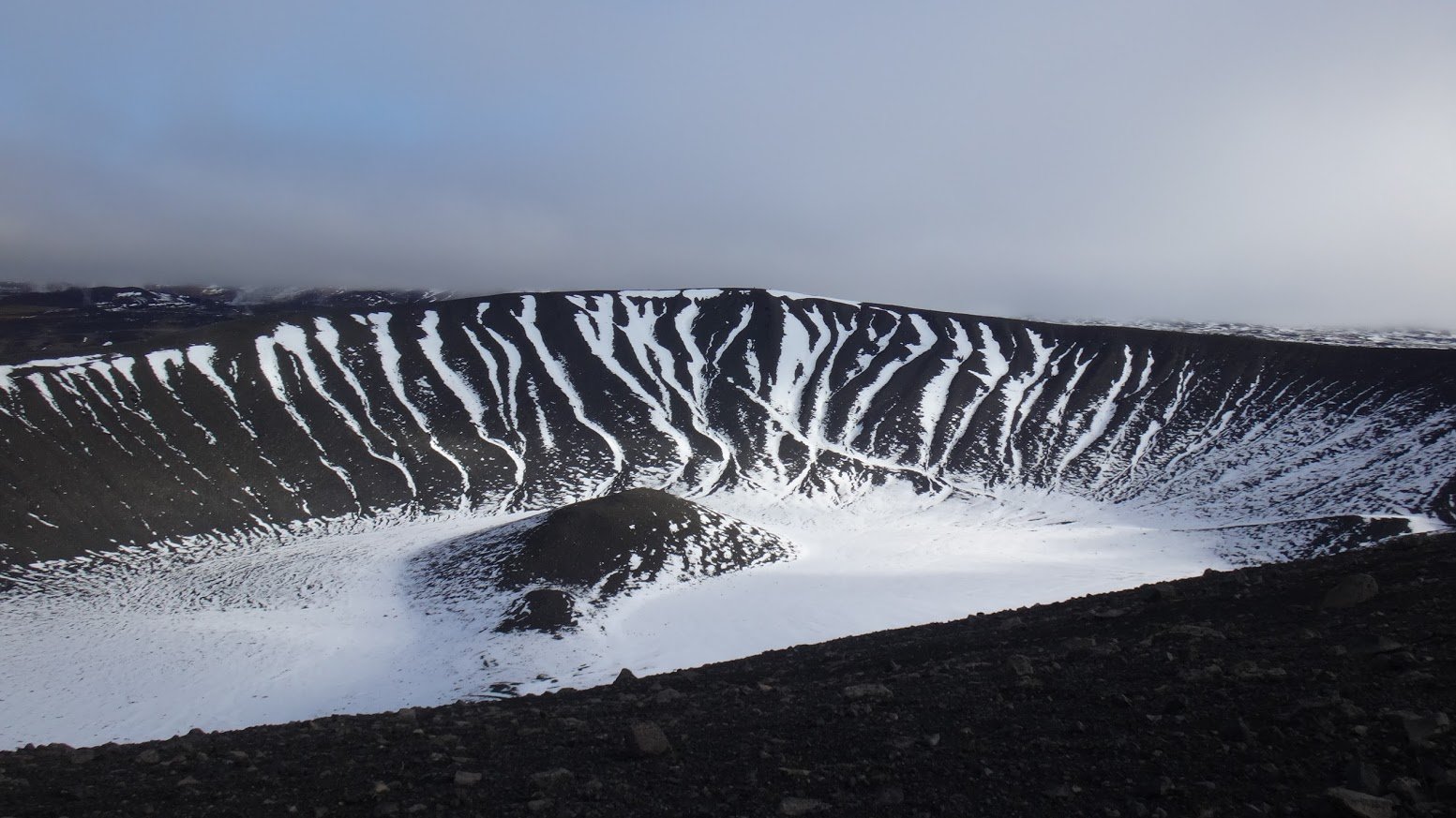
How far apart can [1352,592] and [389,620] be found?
128 feet

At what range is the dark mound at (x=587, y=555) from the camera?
41.8m

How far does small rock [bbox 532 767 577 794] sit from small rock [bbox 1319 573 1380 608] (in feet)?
35.1

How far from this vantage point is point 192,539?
56.2 meters

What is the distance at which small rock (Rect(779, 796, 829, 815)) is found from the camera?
7.50 metres

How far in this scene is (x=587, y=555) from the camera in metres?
45.6

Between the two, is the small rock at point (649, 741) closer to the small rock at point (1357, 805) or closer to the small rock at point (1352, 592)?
the small rock at point (1357, 805)

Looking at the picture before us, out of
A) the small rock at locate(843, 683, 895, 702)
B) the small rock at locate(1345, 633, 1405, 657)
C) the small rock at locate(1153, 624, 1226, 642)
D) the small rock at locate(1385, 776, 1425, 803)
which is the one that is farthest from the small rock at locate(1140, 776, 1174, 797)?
the small rock at locate(1153, 624, 1226, 642)

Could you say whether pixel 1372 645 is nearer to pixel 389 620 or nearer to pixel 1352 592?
pixel 1352 592

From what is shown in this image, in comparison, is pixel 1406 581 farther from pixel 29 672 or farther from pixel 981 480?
pixel 981 480

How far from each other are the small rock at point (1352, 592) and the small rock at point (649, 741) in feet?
31.3

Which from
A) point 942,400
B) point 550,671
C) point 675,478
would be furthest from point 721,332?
point 550,671

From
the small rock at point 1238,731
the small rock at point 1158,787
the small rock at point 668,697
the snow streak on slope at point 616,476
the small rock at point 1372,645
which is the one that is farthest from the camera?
the snow streak on slope at point 616,476

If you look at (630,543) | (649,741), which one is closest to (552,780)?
(649,741)

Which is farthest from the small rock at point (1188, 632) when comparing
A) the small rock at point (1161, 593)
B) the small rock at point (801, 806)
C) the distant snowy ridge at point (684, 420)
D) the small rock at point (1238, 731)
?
the distant snowy ridge at point (684, 420)
